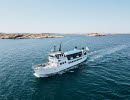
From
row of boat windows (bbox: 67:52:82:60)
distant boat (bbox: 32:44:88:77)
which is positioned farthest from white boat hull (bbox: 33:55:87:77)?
row of boat windows (bbox: 67:52:82:60)

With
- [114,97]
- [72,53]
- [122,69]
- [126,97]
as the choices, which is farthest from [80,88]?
[122,69]

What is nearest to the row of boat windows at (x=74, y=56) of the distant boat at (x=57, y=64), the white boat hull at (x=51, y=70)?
the distant boat at (x=57, y=64)

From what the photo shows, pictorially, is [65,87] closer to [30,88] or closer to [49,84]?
[49,84]

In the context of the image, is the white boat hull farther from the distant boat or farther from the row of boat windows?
the row of boat windows

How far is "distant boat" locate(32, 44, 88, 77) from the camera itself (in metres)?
33.2

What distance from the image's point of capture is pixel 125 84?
27719 mm

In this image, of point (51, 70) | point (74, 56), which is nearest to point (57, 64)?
point (51, 70)

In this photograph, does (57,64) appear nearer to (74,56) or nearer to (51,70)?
(51,70)

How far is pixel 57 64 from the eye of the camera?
3634cm

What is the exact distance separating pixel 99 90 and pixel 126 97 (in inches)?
239

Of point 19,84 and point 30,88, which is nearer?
point 30,88

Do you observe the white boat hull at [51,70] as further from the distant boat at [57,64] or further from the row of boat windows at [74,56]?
the row of boat windows at [74,56]

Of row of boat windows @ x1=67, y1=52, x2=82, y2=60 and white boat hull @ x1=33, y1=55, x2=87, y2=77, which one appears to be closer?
white boat hull @ x1=33, y1=55, x2=87, y2=77

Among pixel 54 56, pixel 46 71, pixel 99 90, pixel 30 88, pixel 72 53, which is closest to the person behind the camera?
pixel 99 90
